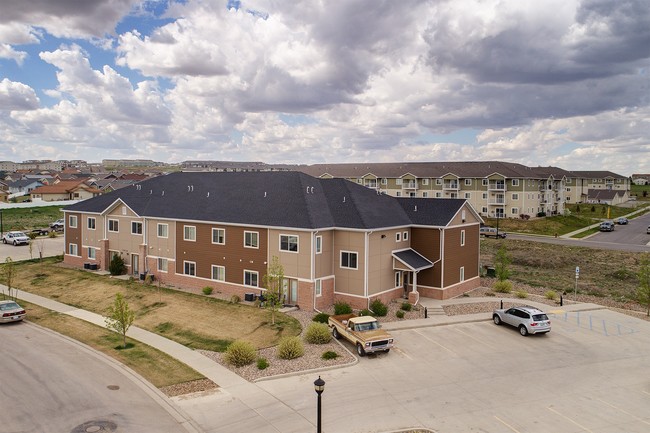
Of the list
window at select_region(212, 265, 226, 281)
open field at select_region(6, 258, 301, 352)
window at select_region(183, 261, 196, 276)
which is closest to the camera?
open field at select_region(6, 258, 301, 352)

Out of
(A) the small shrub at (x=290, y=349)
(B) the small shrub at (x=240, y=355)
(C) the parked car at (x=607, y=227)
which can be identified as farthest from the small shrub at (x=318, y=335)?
(C) the parked car at (x=607, y=227)

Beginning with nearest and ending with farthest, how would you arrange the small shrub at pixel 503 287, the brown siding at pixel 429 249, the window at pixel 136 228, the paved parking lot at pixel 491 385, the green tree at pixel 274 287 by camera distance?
the paved parking lot at pixel 491 385 < the green tree at pixel 274 287 < the brown siding at pixel 429 249 < the small shrub at pixel 503 287 < the window at pixel 136 228

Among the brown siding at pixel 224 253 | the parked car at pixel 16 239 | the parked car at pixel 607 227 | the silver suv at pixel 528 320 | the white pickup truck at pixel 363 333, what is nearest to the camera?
the white pickup truck at pixel 363 333

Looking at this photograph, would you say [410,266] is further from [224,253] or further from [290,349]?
[224,253]

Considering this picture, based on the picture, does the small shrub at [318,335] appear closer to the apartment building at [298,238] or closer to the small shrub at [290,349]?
the small shrub at [290,349]

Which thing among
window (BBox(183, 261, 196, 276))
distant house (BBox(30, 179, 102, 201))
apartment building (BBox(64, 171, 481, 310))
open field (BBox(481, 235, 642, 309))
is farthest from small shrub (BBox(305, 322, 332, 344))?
distant house (BBox(30, 179, 102, 201))

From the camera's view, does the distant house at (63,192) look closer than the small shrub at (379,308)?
No

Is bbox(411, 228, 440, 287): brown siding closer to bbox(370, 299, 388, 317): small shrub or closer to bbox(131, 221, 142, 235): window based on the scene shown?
bbox(370, 299, 388, 317): small shrub
